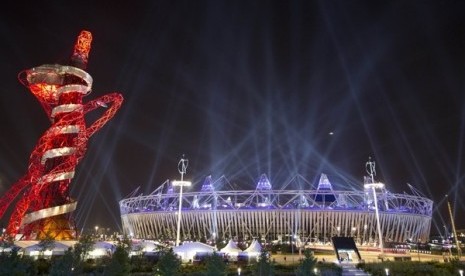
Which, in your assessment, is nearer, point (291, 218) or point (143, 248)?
point (143, 248)

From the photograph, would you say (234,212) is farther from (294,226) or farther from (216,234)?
(294,226)

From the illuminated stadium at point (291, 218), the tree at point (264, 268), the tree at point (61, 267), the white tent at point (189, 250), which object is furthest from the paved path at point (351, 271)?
the illuminated stadium at point (291, 218)

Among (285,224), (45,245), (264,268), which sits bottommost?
(264,268)

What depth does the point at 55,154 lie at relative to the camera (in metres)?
44.5

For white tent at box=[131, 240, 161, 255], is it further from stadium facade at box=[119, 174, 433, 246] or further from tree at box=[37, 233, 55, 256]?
stadium facade at box=[119, 174, 433, 246]

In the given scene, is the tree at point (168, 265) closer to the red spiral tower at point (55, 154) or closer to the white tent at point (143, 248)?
the white tent at point (143, 248)

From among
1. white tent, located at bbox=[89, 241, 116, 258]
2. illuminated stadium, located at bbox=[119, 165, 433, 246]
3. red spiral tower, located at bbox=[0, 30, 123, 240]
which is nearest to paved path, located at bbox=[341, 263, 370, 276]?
white tent, located at bbox=[89, 241, 116, 258]

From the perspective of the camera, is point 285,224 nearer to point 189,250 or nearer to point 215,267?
point 189,250

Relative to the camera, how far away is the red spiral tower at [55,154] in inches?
1730

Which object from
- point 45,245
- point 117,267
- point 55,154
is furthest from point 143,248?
point 117,267

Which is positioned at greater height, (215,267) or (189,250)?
(215,267)

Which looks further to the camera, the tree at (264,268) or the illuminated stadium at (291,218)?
the illuminated stadium at (291,218)

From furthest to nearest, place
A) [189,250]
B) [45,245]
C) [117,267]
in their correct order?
[189,250] < [45,245] < [117,267]

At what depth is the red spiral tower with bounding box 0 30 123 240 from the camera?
43.9 meters
